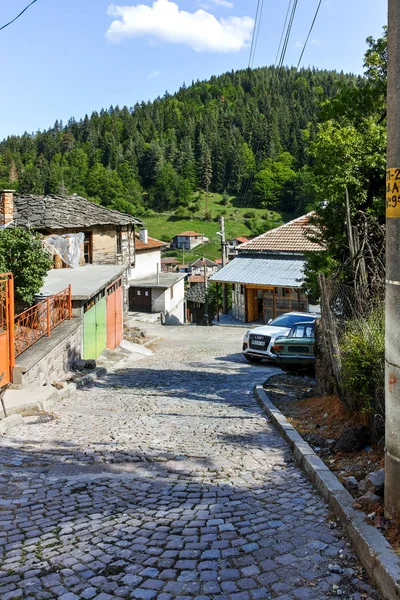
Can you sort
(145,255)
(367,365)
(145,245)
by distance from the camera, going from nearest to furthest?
(367,365) → (145,245) → (145,255)

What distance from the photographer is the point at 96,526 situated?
4.32 metres

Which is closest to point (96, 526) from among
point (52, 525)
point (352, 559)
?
point (52, 525)

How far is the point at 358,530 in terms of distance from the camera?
3.69 metres

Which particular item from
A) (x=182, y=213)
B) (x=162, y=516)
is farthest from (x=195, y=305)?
(x=182, y=213)

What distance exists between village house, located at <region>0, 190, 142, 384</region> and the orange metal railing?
0.14 meters

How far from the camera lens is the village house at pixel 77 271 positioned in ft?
41.4

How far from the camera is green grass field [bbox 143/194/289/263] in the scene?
104 metres

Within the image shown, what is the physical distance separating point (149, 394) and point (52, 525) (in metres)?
7.29

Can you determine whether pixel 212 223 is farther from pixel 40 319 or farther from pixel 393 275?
pixel 393 275

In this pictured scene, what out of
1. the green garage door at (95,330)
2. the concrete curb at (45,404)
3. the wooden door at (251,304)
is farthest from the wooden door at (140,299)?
the concrete curb at (45,404)

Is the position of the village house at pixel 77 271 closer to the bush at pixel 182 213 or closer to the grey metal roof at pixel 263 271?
the grey metal roof at pixel 263 271

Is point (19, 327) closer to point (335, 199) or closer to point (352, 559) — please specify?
point (335, 199)

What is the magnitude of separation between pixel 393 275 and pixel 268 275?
2760 cm

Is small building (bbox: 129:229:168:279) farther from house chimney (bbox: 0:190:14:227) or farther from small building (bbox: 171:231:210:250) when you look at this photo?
small building (bbox: 171:231:210:250)
